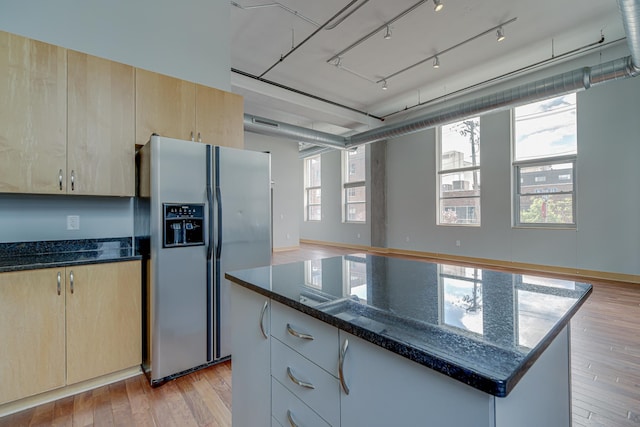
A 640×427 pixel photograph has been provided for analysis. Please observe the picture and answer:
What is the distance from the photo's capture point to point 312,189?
10.8 metres

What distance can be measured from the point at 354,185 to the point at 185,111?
695cm

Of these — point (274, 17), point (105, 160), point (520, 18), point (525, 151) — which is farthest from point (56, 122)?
point (525, 151)

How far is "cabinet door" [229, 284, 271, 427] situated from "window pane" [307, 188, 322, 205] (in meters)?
9.08

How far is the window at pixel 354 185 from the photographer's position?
901 centimetres

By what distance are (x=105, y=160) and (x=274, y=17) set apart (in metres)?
2.76

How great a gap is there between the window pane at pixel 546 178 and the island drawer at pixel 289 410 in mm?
6129

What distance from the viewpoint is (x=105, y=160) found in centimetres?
223

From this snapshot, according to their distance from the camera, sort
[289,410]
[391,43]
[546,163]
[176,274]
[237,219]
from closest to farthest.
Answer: [289,410] → [176,274] → [237,219] → [391,43] → [546,163]

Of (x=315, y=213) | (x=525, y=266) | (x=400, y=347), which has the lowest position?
(x=525, y=266)

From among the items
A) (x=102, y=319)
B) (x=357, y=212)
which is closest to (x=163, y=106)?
(x=102, y=319)

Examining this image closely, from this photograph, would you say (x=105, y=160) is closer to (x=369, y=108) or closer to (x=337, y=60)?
(x=337, y=60)

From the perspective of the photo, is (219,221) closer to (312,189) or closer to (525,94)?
(525,94)

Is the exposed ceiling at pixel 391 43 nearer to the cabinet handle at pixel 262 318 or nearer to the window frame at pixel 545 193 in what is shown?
the window frame at pixel 545 193

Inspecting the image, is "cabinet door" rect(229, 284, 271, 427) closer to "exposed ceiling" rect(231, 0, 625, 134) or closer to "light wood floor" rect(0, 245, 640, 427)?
"light wood floor" rect(0, 245, 640, 427)
